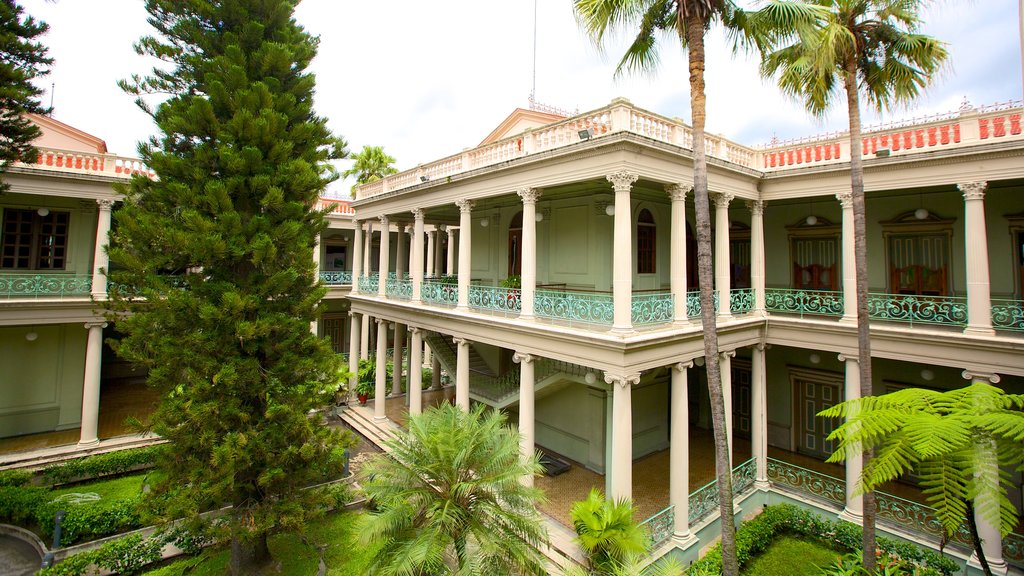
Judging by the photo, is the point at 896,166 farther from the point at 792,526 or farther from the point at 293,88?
the point at 293,88

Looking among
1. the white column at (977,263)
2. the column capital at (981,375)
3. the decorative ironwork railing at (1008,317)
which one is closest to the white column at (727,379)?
the column capital at (981,375)

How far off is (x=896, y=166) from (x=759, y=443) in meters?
7.64

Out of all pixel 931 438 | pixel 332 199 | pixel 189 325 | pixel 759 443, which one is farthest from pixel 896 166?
pixel 332 199

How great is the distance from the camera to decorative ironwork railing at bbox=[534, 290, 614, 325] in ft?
32.4

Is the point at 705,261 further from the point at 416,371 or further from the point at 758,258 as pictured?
the point at 416,371

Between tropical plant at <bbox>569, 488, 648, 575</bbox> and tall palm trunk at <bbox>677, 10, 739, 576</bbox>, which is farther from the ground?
tall palm trunk at <bbox>677, 10, 739, 576</bbox>

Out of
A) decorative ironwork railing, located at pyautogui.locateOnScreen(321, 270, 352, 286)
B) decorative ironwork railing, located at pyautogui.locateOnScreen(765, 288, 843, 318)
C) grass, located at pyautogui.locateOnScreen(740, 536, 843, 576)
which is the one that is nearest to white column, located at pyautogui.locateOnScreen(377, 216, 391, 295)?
decorative ironwork railing, located at pyautogui.locateOnScreen(321, 270, 352, 286)

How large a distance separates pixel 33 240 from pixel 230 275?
12.9m

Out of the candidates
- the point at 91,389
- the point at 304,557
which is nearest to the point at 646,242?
the point at 304,557

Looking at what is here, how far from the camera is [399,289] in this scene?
16.8 meters

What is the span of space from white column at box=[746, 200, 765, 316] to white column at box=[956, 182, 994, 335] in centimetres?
420

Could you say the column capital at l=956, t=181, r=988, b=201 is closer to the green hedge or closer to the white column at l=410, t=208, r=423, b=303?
the green hedge

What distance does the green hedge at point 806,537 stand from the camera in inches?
356

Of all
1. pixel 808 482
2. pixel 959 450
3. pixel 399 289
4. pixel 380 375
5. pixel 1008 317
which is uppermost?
pixel 399 289
